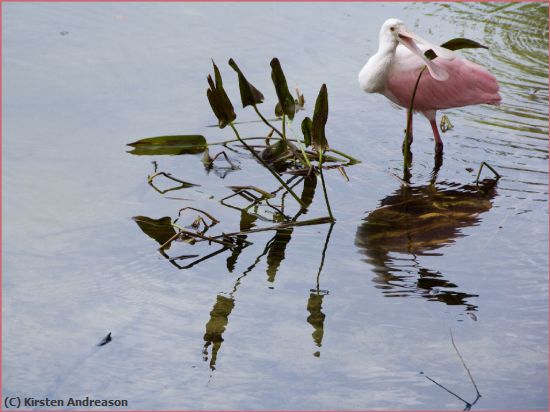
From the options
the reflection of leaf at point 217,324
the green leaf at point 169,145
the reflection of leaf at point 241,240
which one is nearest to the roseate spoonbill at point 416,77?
the green leaf at point 169,145

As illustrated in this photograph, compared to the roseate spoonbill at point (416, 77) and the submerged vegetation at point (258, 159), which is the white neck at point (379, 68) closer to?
the roseate spoonbill at point (416, 77)

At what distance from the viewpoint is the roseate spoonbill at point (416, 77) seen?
186 inches

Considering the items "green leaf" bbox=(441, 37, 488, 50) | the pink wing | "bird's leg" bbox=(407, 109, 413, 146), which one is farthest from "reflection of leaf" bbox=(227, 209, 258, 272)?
the pink wing

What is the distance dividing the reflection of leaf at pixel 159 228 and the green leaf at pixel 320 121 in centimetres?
68

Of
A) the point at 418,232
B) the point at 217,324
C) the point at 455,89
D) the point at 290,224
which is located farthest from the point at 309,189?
the point at 217,324

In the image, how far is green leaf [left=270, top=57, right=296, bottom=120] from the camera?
393cm

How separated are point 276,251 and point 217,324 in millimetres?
592

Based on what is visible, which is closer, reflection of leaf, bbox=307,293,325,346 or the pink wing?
reflection of leaf, bbox=307,293,325,346

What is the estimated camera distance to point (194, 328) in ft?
10.9

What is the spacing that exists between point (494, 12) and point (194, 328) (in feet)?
15.5

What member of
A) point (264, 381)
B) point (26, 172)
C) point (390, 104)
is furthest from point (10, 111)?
point (264, 381)

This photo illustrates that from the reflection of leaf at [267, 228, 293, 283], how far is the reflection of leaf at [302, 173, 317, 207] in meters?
0.30

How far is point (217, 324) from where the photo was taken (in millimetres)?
3334

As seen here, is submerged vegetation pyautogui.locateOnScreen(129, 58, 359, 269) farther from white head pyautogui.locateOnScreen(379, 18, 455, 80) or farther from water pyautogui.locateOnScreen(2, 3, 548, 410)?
white head pyautogui.locateOnScreen(379, 18, 455, 80)
